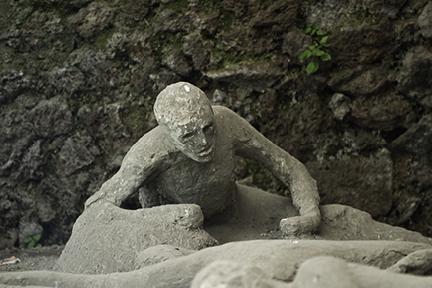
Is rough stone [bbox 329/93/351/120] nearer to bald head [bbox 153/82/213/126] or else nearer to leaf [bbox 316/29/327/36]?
leaf [bbox 316/29/327/36]

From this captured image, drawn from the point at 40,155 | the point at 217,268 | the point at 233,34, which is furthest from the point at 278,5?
the point at 217,268

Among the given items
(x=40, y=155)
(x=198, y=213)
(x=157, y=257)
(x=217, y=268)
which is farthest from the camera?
(x=40, y=155)

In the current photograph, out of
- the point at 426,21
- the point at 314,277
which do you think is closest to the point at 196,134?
the point at 314,277

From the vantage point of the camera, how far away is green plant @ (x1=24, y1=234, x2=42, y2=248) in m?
4.01

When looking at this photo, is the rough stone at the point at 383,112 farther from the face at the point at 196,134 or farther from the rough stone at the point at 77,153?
the face at the point at 196,134

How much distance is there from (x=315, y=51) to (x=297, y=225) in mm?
1364

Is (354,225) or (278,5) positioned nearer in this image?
(354,225)

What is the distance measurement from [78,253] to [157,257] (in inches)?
17.8

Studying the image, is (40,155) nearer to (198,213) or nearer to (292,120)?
(292,120)

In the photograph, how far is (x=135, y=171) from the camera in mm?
2975

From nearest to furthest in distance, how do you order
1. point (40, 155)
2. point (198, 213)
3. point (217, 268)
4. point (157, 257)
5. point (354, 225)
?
point (217, 268)
point (157, 257)
point (198, 213)
point (354, 225)
point (40, 155)

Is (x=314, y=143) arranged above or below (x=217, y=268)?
below

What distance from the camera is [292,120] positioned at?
13.6 feet

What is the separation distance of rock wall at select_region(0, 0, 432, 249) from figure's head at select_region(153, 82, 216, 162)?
48.9 inches
